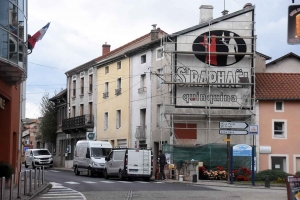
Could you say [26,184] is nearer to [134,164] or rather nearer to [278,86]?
[134,164]

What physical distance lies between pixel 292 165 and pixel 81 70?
25997 mm

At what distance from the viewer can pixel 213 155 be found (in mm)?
33094

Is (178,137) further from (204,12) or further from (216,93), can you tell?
(204,12)

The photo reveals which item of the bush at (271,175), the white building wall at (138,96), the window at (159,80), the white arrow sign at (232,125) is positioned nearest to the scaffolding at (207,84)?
the window at (159,80)

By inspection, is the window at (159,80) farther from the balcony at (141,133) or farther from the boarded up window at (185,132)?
the balcony at (141,133)

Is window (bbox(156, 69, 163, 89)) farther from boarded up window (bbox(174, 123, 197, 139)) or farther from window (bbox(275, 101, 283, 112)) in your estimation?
window (bbox(275, 101, 283, 112))

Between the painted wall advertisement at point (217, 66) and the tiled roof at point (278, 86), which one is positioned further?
the painted wall advertisement at point (217, 66)

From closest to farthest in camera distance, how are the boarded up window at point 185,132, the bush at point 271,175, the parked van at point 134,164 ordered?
the bush at point 271,175, the parked van at point 134,164, the boarded up window at point 185,132

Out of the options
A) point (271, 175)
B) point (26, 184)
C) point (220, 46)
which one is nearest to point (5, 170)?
point (26, 184)

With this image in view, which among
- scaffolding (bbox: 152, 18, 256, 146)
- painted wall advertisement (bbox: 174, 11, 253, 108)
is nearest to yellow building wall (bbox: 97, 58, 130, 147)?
scaffolding (bbox: 152, 18, 256, 146)

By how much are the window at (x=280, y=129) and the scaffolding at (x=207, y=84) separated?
152 cm

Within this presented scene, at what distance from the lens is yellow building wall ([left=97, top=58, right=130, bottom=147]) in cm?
4444

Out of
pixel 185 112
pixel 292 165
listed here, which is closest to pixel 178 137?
pixel 185 112

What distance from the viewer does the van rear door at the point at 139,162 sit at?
31.1m
